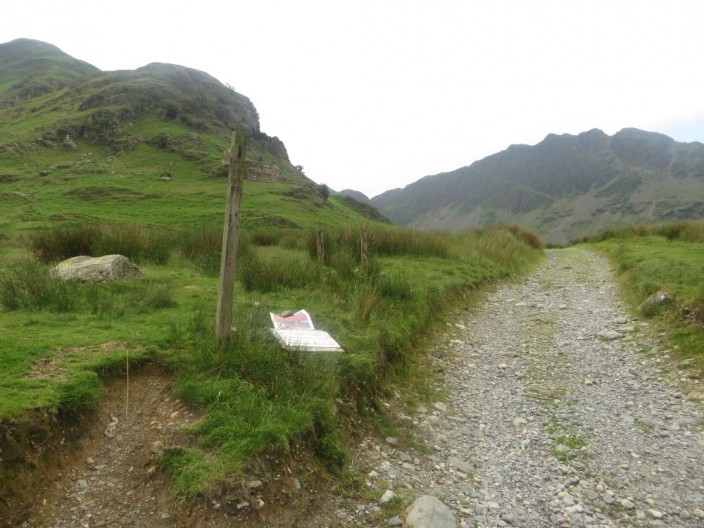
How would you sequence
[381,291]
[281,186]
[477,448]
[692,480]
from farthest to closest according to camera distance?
[281,186]
[381,291]
[477,448]
[692,480]

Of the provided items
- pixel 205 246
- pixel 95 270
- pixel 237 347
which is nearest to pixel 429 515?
pixel 237 347

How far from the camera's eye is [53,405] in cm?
346

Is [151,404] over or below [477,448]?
over

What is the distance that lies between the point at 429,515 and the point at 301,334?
2747 millimetres

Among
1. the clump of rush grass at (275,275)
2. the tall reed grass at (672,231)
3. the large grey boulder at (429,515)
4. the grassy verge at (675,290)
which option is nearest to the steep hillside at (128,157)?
the clump of rush grass at (275,275)

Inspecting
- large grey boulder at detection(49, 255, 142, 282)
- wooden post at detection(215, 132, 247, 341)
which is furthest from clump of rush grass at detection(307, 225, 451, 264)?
wooden post at detection(215, 132, 247, 341)

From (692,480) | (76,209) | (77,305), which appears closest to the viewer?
(692,480)

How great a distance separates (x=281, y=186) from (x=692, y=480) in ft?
177

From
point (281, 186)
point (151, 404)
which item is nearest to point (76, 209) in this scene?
point (281, 186)

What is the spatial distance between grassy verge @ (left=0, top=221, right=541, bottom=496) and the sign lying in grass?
0.53ft

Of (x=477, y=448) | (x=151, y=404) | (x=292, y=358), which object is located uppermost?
(x=292, y=358)

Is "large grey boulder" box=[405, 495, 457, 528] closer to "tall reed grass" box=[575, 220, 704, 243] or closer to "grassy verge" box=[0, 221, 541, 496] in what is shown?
"grassy verge" box=[0, 221, 541, 496]

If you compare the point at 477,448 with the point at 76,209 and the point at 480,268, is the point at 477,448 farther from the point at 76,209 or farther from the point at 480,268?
the point at 76,209

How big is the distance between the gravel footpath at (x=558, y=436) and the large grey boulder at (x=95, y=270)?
19.7 ft
